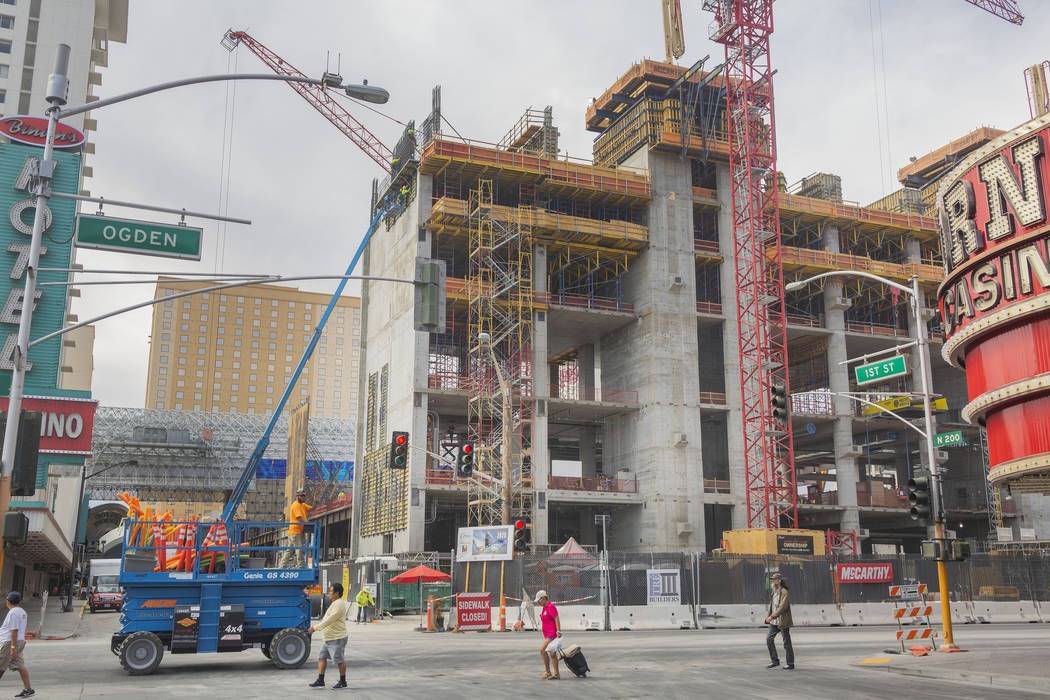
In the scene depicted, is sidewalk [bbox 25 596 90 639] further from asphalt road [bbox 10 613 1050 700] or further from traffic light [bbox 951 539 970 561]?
traffic light [bbox 951 539 970 561]

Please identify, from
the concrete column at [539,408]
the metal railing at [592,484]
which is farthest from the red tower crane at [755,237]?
the concrete column at [539,408]

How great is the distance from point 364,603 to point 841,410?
38.6 metres

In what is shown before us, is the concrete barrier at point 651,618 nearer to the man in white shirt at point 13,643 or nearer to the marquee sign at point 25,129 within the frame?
the man in white shirt at point 13,643

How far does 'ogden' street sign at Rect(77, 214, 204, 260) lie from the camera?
15648mm

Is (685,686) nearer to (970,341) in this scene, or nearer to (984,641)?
(970,341)

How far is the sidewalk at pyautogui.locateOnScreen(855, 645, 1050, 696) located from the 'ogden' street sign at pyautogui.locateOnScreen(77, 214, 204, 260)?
15.6 meters

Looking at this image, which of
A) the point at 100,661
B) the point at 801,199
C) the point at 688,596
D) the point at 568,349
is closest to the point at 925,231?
the point at 801,199

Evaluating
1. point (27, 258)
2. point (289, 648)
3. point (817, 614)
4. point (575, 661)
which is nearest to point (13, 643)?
point (289, 648)

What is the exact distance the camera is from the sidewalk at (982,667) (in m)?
15.8

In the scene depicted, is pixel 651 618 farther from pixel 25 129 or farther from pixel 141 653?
pixel 25 129

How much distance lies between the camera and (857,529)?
6259 cm

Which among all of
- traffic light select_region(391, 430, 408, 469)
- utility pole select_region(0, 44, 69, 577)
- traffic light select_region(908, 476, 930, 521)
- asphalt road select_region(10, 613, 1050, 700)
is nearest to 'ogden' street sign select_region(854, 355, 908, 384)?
traffic light select_region(908, 476, 930, 521)

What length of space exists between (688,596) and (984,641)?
10.5 meters

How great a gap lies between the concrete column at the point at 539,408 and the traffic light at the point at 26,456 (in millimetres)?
41304
